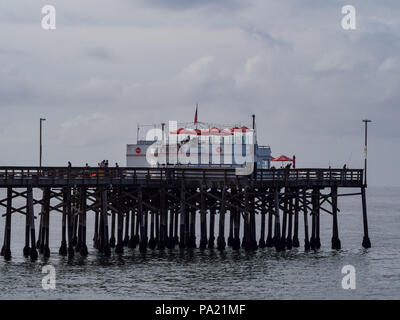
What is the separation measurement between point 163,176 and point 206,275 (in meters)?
10.5

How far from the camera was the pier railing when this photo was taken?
47906 millimetres

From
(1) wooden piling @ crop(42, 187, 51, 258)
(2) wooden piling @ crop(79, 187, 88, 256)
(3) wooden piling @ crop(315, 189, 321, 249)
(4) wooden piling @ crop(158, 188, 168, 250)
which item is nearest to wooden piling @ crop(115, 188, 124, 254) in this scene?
(2) wooden piling @ crop(79, 187, 88, 256)

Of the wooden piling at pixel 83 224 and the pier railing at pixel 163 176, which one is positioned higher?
the pier railing at pixel 163 176

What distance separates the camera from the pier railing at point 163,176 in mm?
47906

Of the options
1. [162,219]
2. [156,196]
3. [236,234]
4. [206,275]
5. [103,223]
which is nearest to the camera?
[206,275]

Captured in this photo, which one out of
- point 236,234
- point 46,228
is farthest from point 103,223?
point 236,234

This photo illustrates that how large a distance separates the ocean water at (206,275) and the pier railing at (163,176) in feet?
14.2

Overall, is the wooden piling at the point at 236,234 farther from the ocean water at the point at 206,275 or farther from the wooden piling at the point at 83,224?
the wooden piling at the point at 83,224

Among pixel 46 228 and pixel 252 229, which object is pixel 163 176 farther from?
pixel 46 228

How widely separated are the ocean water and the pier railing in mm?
4333

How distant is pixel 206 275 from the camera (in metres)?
44.2

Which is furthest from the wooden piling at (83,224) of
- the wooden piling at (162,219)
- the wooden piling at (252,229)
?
the wooden piling at (252,229)
